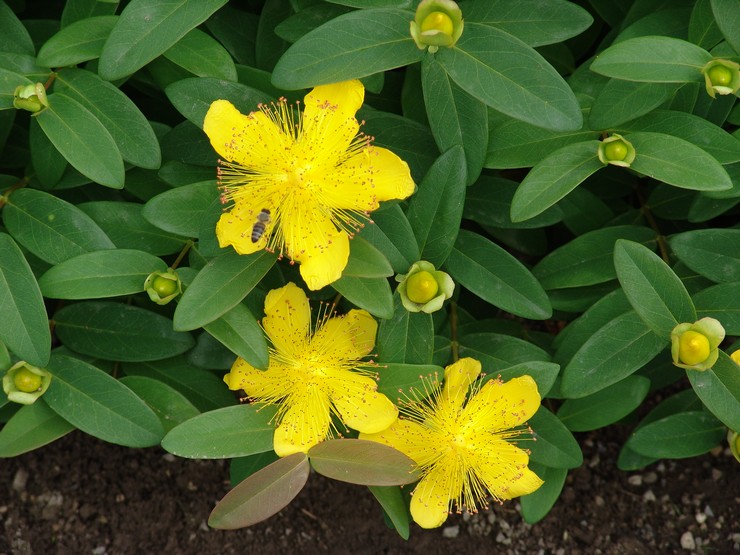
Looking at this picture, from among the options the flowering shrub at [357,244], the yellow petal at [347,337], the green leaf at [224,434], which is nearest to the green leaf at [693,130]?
the flowering shrub at [357,244]

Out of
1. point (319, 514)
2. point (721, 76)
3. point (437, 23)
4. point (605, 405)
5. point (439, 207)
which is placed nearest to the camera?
point (437, 23)

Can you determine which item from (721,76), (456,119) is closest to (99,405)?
(456,119)

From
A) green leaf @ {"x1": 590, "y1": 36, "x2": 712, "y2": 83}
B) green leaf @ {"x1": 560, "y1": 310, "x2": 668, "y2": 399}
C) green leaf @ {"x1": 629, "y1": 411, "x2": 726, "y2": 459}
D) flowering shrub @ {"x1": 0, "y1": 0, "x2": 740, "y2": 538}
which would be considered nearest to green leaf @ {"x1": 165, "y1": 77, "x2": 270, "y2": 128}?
flowering shrub @ {"x1": 0, "y1": 0, "x2": 740, "y2": 538}

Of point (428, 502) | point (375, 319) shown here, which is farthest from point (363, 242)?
point (428, 502)

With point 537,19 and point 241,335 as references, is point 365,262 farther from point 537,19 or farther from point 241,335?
point 537,19

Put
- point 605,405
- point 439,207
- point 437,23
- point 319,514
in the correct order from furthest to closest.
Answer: point 319,514, point 605,405, point 439,207, point 437,23

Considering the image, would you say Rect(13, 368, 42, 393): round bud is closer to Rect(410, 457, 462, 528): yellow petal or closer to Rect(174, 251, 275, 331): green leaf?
Rect(174, 251, 275, 331): green leaf
